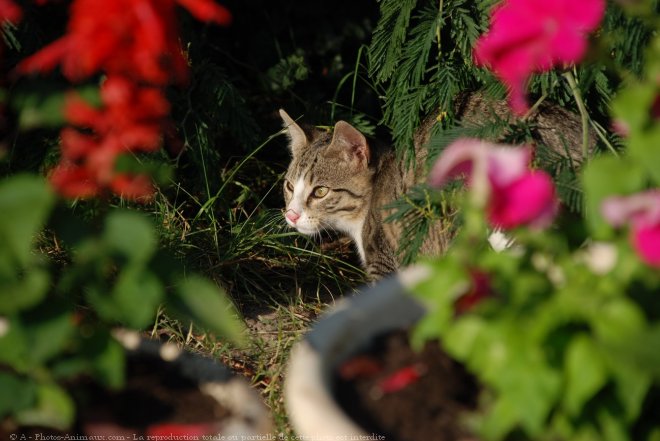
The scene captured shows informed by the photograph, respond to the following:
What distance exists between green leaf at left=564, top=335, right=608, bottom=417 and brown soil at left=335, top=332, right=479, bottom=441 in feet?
0.77

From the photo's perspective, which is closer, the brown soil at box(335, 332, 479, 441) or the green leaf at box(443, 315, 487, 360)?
the green leaf at box(443, 315, 487, 360)

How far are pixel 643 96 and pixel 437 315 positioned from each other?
48cm

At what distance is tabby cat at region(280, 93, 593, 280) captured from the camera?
363 centimetres

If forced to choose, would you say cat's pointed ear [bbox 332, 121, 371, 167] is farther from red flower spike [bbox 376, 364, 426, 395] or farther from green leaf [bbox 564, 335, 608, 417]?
green leaf [bbox 564, 335, 608, 417]

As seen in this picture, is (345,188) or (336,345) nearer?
(336,345)

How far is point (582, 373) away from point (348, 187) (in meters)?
2.54

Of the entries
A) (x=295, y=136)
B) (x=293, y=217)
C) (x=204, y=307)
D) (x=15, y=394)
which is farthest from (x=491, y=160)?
(x=295, y=136)

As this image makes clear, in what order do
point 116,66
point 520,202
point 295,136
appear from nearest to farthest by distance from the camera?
1. point 520,202
2. point 116,66
3. point 295,136

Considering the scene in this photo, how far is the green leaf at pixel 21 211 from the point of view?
147cm

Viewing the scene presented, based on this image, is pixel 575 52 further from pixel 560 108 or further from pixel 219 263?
pixel 219 263

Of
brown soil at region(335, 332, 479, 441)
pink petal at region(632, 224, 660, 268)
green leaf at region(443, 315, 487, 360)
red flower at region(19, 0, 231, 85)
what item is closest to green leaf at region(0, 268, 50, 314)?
red flower at region(19, 0, 231, 85)

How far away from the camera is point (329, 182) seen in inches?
150

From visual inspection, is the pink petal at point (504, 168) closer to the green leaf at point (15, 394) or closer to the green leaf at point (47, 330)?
the green leaf at point (47, 330)

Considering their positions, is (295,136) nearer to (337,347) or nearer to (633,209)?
(337,347)
